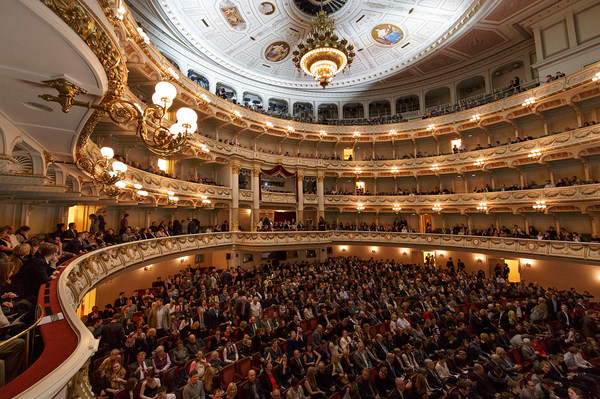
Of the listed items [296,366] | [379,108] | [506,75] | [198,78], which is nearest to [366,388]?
[296,366]

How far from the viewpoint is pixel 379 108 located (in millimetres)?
27125

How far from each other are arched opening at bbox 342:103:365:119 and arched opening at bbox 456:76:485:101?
8.50 meters

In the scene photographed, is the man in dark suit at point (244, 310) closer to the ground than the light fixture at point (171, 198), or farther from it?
closer to the ground

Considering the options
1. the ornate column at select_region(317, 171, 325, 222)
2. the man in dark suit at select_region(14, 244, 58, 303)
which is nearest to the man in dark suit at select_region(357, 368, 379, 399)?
the man in dark suit at select_region(14, 244, 58, 303)

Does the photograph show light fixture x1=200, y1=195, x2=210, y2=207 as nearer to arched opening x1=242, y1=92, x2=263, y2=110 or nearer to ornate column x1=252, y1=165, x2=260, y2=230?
ornate column x1=252, y1=165, x2=260, y2=230

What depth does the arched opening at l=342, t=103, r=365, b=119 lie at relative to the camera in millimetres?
27500

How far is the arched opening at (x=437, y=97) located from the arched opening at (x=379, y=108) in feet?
11.2

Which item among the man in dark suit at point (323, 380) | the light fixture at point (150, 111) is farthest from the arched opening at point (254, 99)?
the man in dark suit at point (323, 380)

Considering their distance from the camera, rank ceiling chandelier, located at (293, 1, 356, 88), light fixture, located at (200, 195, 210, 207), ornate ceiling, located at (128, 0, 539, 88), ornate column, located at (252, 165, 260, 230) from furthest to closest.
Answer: ornate column, located at (252, 165, 260, 230)
light fixture, located at (200, 195, 210, 207)
ornate ceiling, located at (128, 0, 539, 88)
ceiling chandelier, located at (293, 1, 356, 88)

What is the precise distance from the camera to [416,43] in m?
20.0

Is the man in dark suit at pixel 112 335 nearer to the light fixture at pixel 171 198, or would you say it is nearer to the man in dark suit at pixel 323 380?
the man in dark suit at pixel 323 380

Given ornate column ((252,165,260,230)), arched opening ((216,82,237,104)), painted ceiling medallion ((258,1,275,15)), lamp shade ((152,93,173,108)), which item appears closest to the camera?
lamp shade ((152,93,173,108))

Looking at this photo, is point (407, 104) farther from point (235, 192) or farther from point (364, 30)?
point (235, 192)

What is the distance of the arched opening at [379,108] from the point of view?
26.9 metres
